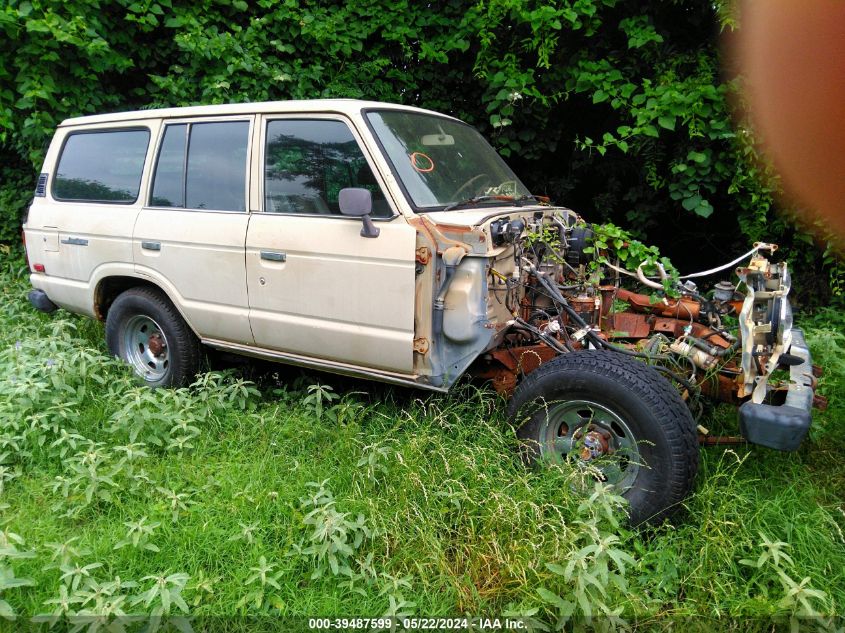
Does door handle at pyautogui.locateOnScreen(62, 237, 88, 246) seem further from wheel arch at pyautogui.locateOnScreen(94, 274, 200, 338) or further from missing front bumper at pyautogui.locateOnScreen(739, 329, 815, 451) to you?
missing front bumper at pyautogui.locateOnScreen(739, 329, 815, 451)

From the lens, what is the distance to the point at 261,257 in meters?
3.85

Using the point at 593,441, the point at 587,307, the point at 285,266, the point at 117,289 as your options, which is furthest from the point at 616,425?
the point at 117,289

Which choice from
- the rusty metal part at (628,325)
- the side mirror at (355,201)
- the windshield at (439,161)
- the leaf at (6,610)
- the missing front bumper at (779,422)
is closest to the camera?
the leaf at (6,610)

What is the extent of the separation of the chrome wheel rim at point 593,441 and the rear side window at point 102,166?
352cm

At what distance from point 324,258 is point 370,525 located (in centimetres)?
158

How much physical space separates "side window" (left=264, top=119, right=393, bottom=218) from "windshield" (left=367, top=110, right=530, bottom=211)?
0.68 ft

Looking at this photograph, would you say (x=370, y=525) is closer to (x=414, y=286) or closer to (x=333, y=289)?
(x=414, y=286)

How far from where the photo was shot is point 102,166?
4.77 metres

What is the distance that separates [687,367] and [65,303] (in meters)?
4.87

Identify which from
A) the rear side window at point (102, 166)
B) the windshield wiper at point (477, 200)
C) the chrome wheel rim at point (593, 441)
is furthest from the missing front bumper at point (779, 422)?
the rear side window at point (102, 166)

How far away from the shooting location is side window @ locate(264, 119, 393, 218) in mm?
3609

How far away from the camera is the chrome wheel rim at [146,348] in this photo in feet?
15.4

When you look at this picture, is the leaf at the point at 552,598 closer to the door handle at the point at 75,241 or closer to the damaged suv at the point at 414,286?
the damaged suv at the point at 414,286

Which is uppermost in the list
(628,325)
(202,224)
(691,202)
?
(691,202)
